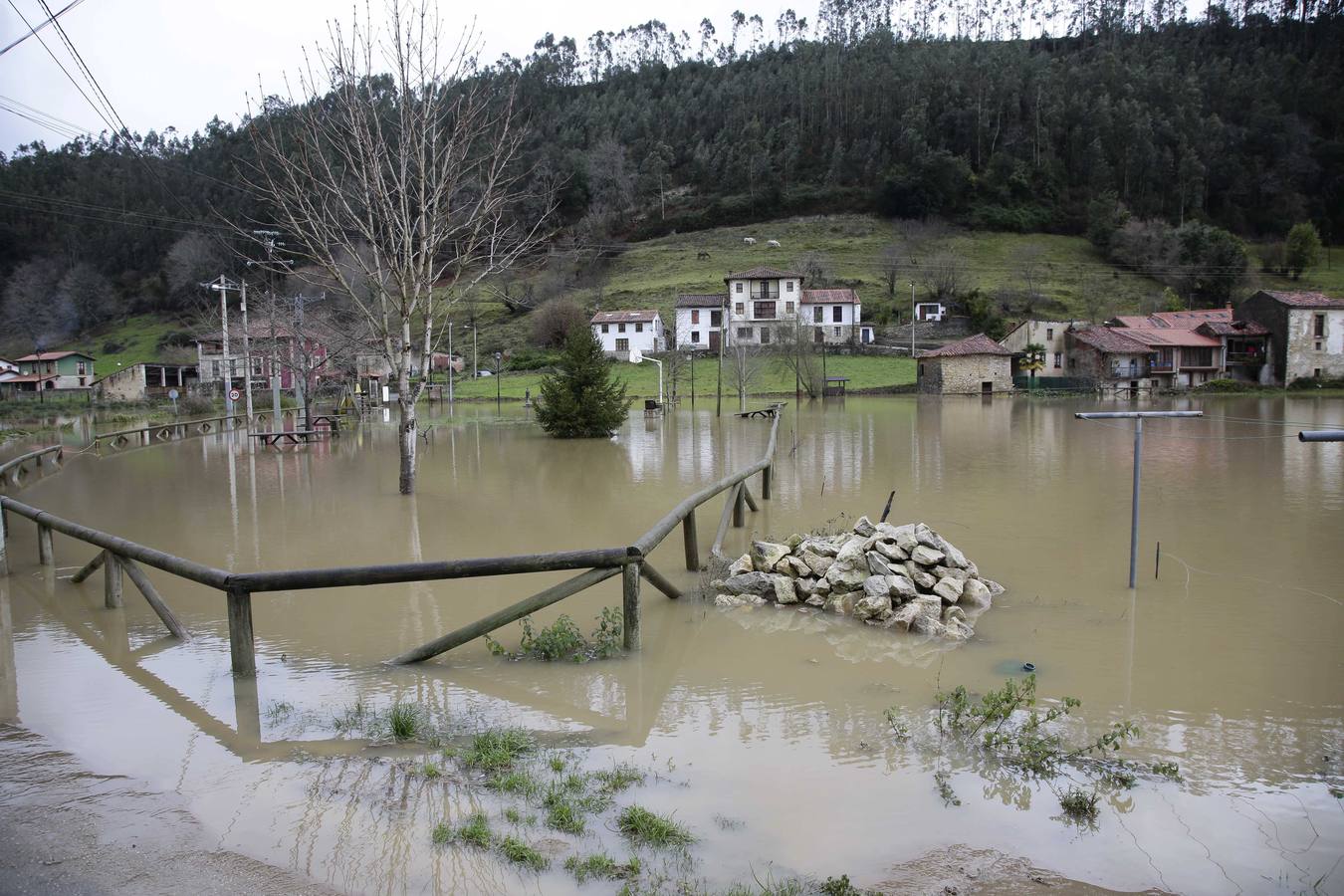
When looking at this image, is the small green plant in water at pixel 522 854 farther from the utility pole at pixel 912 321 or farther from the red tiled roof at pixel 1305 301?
the red tiled roof at pixel 1305 301

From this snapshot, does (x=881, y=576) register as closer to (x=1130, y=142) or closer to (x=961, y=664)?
(x=961, y=664)

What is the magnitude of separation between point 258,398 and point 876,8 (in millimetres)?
144959

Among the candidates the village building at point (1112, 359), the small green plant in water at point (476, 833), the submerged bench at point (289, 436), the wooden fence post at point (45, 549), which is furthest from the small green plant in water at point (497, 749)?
the village building at point (1112, 359)

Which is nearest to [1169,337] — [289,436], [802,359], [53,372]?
[802,359]

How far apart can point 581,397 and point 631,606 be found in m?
23.2

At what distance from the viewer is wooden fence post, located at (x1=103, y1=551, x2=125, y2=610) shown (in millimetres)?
8797

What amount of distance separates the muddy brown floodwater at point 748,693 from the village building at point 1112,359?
2012 inches

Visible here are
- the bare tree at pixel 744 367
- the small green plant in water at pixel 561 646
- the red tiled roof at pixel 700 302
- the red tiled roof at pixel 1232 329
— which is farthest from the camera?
the red tiled roof at pixel 700 302

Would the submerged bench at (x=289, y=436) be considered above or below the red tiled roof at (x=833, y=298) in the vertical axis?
below

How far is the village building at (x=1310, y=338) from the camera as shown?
61.6 m

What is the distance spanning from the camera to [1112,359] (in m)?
63.3

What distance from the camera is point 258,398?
53500 millimetres

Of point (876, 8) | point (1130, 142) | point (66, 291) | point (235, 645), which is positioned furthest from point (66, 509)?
point (876, 8)

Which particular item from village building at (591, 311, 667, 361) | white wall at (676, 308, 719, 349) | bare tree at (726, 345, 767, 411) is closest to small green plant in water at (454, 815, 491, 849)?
bare tree at (726, 345, 767, 411)
